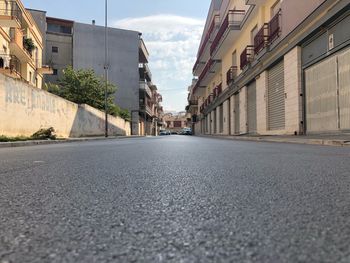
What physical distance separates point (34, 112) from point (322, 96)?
483 inches

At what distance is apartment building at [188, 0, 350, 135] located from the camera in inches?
450

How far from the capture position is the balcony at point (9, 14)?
25.8 metres

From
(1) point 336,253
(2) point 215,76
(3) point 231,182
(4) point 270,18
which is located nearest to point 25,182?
(3) point 231,182

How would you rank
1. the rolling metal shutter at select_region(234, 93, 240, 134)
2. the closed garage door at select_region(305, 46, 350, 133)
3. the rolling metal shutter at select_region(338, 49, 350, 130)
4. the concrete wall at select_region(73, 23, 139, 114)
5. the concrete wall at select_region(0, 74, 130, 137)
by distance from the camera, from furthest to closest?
the concrete wall at select_region(73, 23, 139, 114), the rolling metal shutter at select_region(234, 93, 240, 134), the concrete wall at select_region(0, 74, 130, 137), the closed garage door at select_region(305, 46, 350, 133), the rolling metal shutter at select_region(338, 49, 350, 130)

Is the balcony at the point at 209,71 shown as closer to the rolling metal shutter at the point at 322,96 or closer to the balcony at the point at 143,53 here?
the balcony at the point at 143,53

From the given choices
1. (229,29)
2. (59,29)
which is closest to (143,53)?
(59,29)

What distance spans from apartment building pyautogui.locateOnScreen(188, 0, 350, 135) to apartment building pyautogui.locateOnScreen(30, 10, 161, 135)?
92.5ft

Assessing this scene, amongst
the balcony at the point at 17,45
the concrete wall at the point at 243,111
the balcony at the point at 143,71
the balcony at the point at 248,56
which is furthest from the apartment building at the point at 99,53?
the balcony at the point at 248,56

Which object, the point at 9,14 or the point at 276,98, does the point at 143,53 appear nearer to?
the point at 9,14

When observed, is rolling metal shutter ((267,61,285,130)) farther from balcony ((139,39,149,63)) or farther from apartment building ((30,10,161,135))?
balcony ((139,39,149,63))

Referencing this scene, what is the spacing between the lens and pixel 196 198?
103 inches

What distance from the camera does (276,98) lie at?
1766 centimetres

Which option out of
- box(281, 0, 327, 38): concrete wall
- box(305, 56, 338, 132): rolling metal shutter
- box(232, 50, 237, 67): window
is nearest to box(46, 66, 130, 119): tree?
box(232, 50, 237, 67): window

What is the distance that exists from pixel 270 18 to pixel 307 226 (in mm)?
18502
